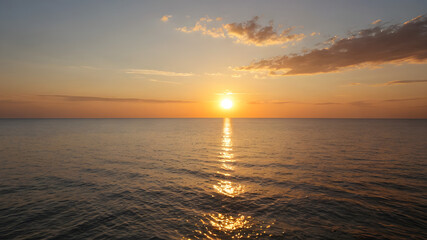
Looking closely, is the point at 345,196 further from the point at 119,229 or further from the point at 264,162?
the point at 119,229

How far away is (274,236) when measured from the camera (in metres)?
12.8

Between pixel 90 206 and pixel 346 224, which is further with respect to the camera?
pixel 90 206

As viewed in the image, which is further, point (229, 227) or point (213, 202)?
point (213, 202)

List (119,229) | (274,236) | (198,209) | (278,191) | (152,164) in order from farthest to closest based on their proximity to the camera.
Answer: (152,164)
(278,191)
(198,209)
(119,229)
(274,236)

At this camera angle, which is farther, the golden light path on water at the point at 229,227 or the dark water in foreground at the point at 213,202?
the dark water in foreground at the point at 213,202

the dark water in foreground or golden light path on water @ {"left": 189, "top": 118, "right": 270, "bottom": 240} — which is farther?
the dark water in foreground

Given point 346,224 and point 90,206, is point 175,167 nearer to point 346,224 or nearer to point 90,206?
point 90,206

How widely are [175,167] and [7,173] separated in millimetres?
22100

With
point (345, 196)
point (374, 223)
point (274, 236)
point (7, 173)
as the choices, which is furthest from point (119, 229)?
→ point (7, 173)

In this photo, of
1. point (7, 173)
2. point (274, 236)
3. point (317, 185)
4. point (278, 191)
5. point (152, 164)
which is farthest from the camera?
point (152, 164)

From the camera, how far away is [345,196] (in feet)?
63.8

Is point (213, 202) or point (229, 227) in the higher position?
point (229, 227)

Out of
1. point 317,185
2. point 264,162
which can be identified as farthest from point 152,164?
point 317,185

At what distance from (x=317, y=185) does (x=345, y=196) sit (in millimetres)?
3517
